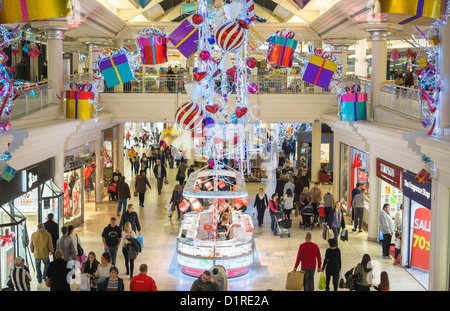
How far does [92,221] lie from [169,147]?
14528 millimetres

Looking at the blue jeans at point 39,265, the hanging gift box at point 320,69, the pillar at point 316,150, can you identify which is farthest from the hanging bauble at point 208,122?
the pillar at point 316,150

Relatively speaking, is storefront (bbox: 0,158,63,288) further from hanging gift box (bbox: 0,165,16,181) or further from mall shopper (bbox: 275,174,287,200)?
mall shopper (bbox: 275,174,287,200)

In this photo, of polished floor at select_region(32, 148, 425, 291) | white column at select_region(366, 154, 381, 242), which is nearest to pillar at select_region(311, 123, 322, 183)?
polished floor at select_region(32, 148, 425, 291)

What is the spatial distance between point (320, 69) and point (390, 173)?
3241mm

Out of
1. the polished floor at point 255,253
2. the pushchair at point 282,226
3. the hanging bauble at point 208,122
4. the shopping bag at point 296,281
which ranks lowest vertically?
the polished floor at point 255,253

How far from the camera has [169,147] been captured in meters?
32.9

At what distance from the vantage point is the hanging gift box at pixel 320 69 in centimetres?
1330

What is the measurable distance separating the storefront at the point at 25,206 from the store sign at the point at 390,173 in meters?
8.00

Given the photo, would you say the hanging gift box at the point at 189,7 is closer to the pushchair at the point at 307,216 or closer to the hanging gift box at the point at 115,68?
the hanging gift box at the point at 115,68

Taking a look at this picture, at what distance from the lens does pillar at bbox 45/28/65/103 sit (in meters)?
17.1

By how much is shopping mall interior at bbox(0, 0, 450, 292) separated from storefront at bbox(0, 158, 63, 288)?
1.6 inches

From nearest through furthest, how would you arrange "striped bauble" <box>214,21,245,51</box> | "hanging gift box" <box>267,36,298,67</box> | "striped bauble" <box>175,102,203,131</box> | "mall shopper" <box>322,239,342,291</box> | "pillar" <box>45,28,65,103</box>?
"mall shopper" <box>322,239,342,291</box> → "striped bauble" <box>214,21,245,51</box> → "striped bauble" <box>175,102,203,131</box> → "hanging gift box" <box>267,36,298,67</box> → "pillar" <box>45,28,65,103</box>
